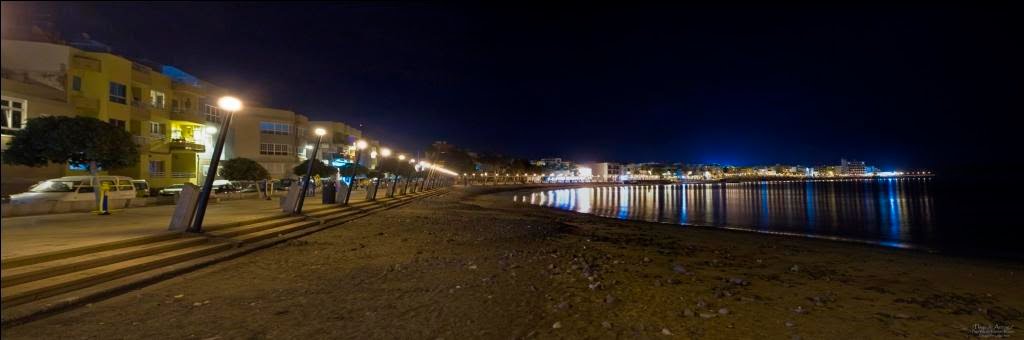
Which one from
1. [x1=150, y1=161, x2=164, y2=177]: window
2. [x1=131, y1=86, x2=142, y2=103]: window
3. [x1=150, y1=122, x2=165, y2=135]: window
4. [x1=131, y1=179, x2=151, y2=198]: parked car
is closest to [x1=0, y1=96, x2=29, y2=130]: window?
[x1=131, y1=179, x2=151, y2=198]: parked car

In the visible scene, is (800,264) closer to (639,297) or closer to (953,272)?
(953,272)

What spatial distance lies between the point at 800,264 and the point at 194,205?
1461 cm

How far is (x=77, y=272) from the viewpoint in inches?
288

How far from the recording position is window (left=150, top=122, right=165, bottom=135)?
35078mm

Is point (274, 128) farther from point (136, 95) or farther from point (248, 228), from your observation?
point (248, 228)

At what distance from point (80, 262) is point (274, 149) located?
1975 inches

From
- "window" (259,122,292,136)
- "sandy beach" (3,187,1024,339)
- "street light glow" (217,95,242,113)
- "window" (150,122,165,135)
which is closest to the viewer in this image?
"sandy beach" (3,187,1024,339)

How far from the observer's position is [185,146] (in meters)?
36.2

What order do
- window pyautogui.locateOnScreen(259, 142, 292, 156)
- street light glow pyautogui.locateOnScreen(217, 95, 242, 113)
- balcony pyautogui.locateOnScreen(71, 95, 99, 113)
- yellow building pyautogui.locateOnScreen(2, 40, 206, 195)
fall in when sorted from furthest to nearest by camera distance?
window pyautogui.locateOnScreen(259, 142, 292, 156) < balcony pyautogui.locateOnScreen(71, 95, 99, 113) < yellow building pyautogui.locateOnScreen(2, 40, 206, 195) < street light glow pyautogui.locateOnScreen(217, 95, 242, 113)

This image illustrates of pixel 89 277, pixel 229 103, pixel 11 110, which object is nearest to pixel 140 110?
pixel 229 103

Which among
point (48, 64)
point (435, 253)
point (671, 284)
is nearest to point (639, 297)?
point (671, 284)

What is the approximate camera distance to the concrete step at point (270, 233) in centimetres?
1173

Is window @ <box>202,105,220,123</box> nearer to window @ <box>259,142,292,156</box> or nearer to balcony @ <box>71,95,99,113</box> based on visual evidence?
window @ <box>259,142,292,156</box>

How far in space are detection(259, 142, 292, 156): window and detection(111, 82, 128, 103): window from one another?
785 inches
